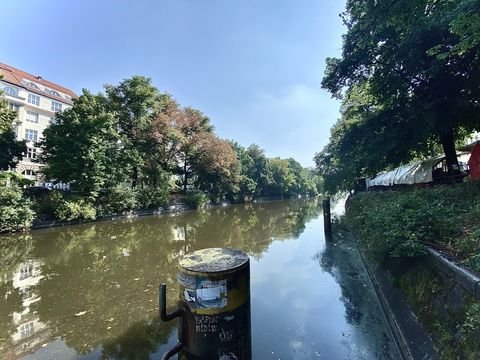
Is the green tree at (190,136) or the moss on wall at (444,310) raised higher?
the green tree at (190,136)

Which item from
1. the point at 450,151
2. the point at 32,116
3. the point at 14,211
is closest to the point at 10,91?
the point at 32,116

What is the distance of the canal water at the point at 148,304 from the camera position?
377 cm

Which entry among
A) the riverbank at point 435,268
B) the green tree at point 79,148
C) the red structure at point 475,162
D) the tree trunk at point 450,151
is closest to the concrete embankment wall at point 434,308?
the riverbank at point 435,268

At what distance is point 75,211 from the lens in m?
17.4

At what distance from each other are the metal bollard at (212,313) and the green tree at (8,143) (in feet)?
73.3

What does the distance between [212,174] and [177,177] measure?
25.3 ft

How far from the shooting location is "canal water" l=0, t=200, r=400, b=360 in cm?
377

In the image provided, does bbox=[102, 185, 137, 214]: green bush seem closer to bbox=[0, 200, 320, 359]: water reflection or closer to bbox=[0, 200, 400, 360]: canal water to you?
bbox=[0, 200, 320, 359]: water reflection

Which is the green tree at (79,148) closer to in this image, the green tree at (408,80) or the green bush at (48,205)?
the green bush at (48,205)

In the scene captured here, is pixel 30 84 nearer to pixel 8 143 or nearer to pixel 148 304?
pixel 8 143

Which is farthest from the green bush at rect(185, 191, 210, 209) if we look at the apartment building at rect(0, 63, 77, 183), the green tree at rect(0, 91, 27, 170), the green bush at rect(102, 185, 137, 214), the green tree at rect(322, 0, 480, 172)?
the green tree at rect(322, 0, 480, 172)

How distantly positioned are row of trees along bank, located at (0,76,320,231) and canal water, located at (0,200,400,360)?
28.9 feet

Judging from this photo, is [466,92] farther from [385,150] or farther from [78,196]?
[78,196]

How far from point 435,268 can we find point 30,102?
146 feet
